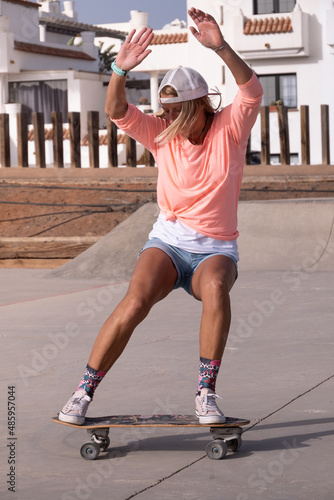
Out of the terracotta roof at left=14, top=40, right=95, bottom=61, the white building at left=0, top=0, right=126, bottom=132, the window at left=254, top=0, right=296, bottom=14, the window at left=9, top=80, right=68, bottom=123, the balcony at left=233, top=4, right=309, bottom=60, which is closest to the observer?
the balcony at left=233, top=4, right=309, bottom=60

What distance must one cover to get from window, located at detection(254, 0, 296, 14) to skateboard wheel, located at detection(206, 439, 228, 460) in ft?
101

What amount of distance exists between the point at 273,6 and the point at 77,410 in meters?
31.3

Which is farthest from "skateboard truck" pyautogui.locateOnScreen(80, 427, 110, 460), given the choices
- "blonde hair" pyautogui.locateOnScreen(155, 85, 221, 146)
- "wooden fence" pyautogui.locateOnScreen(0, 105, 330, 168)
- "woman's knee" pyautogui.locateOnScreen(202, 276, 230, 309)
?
"wooden fence" pyautogui.locateOnScreen(0, 105, 330, 168)

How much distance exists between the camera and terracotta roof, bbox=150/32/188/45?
38.2 meters

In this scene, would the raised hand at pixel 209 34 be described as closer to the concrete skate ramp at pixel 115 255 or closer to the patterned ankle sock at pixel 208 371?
the patterned ankle sock at pixel 208 371

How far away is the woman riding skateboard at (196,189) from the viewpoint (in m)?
4.44

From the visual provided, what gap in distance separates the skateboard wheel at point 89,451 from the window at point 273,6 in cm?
3092

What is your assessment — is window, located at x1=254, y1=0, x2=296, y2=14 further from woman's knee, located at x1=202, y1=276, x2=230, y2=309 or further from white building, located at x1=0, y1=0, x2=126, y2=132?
woman's knee, located at x1=202, y1=276, x2=230, y2=309

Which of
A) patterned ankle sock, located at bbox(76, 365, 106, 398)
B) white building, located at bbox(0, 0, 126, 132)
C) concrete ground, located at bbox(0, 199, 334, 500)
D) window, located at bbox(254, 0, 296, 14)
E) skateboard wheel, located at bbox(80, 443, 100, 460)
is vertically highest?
window, located at bbox(254, 0, 296, 14)

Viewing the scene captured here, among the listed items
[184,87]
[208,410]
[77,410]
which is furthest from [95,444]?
[184,87]

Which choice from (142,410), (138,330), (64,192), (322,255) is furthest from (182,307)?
(64,192)

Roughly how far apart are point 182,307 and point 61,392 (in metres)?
3.64

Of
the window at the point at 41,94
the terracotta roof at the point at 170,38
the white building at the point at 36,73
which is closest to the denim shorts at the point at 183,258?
the white building at the point at 36,73

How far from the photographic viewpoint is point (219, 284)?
4.42 meters
